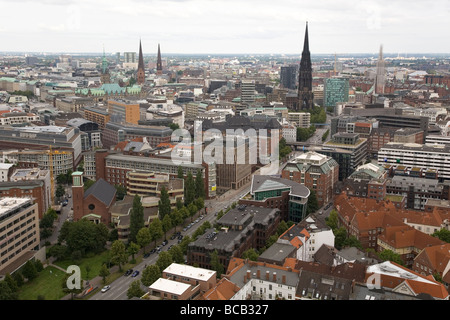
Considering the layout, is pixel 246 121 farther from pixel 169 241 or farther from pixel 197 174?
pixel 169 241

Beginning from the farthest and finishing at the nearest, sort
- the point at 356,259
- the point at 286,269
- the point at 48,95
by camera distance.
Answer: the point at 48,95 < the point at 356,259 < the point at 286,269

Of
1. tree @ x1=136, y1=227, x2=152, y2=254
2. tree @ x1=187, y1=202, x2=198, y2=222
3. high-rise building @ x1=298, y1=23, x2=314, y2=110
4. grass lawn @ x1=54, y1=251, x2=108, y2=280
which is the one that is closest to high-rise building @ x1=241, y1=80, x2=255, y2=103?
high-rise building @ x1=298, y1=23, x2=314, y2=110

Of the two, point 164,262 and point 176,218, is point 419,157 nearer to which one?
point 176,218

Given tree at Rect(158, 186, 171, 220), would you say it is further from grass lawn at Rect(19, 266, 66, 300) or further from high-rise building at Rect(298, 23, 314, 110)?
high-rise building at Rect(298, 23, 314, 110)

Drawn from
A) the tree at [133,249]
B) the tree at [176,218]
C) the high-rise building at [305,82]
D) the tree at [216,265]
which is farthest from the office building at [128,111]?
the tree at [216,265]

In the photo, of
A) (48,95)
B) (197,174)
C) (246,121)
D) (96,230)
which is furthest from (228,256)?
(48,95)

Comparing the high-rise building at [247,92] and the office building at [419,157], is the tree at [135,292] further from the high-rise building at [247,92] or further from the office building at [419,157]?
the high-rise building at [247,92]
